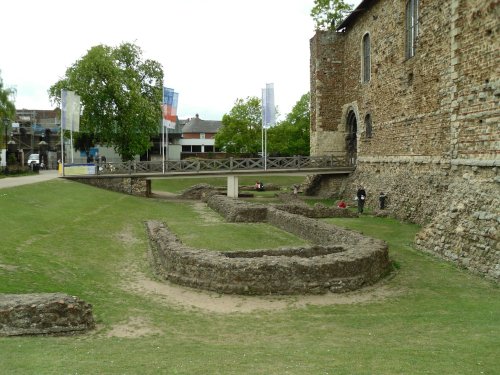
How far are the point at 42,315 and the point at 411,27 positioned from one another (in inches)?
Result: 895

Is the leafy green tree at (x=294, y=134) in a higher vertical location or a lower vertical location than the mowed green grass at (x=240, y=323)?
higher

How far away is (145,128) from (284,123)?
21.7 m

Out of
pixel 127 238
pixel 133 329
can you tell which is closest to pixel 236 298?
pixel 133 329

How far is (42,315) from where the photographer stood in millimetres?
7902

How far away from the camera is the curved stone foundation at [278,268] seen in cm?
1145

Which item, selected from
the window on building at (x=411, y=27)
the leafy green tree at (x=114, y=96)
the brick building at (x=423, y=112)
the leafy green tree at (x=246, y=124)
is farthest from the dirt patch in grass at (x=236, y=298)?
the leafy green tree at (x=246, y=124)

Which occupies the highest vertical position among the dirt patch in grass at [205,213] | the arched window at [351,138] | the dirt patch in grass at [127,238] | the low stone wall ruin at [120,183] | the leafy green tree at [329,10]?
the leafy green tree at [329,10]

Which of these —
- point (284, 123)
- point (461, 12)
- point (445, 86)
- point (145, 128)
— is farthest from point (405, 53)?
point (284, 123)

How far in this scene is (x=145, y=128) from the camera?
45781 millimetres

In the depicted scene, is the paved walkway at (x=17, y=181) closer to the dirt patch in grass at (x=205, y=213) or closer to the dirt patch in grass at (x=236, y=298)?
the dirt patch in grass at (x=205, y=213)

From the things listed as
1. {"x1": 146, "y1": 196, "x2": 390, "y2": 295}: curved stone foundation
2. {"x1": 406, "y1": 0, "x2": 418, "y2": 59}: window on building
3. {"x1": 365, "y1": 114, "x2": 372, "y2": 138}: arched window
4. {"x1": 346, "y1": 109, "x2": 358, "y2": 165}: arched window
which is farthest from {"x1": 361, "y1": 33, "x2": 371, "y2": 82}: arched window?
{"x1": 146, "y1": 196, "x2": 390, "y2": 295}: curved stone foundation

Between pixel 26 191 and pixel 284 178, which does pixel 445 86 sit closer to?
pixel 26 191

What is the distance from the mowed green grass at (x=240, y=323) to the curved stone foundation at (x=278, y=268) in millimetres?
462

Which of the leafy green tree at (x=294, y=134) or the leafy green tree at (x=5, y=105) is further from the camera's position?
the leafy green tree at (x=294, y=134)
